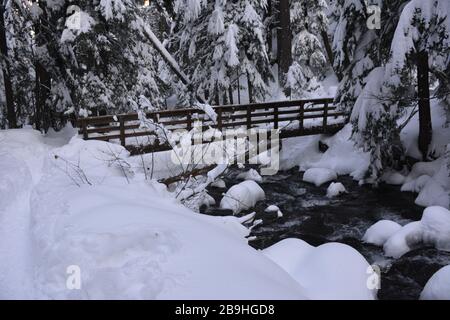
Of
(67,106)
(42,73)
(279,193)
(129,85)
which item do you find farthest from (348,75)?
(42,73)

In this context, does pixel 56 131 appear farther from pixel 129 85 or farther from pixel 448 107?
pixel 448 107

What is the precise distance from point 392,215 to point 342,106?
14.8 ft

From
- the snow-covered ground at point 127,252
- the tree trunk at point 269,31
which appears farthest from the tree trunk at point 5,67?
the tree trunk at point 269,31

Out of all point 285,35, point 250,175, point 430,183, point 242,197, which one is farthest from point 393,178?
point 285,35

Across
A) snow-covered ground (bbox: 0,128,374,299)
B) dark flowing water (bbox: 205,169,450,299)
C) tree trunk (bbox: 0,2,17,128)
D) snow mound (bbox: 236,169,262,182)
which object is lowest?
dark flowing water (bbox: 205,169,450,299)

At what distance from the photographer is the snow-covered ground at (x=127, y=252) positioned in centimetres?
425

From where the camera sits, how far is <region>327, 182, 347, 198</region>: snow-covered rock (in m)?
12.6

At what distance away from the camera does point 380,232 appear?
30.5 feet

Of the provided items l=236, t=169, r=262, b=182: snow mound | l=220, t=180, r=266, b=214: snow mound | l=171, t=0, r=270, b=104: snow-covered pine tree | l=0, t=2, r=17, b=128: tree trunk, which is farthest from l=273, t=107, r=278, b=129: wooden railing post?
l=0, t=2, r=17, b=128: tree trunk

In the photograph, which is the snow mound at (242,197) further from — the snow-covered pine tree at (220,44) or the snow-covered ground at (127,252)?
the snow-covered pine tree at (220,44)

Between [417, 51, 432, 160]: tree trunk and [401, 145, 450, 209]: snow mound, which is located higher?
[417, 51, 432, 160]: tree trunk

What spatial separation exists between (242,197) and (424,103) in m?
6.33

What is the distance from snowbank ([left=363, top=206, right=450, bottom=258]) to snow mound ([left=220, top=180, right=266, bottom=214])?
3850 mm

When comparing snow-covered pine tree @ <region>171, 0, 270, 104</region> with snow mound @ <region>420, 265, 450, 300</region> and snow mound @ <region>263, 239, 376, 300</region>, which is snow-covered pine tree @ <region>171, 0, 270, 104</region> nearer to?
snow mound @ <region>263, 239, 376, 300</region>
